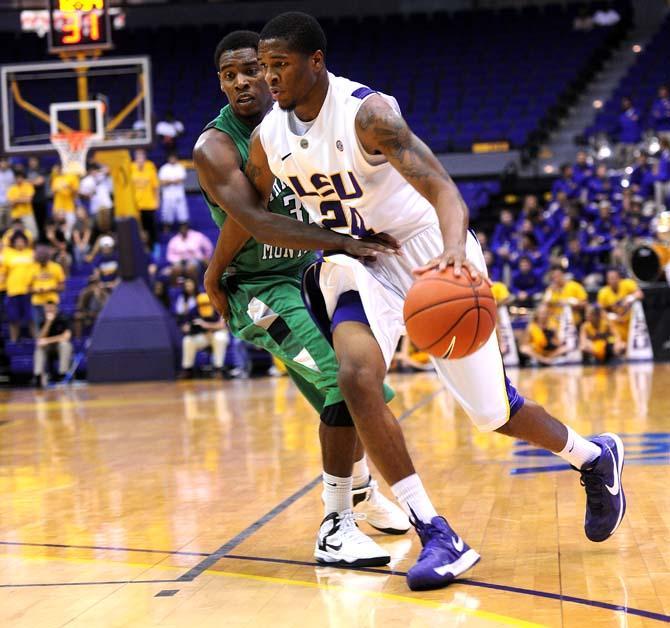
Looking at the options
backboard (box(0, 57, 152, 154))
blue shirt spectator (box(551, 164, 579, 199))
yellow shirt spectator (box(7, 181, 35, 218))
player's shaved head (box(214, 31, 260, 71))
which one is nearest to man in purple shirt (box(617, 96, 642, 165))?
blue shirt spectator (box(551, 164, 579, 199))

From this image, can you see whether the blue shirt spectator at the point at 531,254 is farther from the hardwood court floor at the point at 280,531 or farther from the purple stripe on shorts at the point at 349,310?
the purple stripe on shorts at the point at 349,310

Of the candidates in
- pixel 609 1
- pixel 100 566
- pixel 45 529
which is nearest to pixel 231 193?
pixel 100 566

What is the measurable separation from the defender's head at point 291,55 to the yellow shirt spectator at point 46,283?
42.5 feet

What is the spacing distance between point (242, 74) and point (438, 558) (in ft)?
7.02

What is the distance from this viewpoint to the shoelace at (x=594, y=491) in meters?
4.32

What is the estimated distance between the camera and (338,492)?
4355mm

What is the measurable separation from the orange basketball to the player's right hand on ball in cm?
52

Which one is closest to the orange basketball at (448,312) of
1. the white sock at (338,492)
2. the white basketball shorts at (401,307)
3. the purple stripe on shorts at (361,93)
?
the white basketball shorts at (401,307)

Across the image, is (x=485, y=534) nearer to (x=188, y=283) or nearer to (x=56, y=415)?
(x=56, y=415)

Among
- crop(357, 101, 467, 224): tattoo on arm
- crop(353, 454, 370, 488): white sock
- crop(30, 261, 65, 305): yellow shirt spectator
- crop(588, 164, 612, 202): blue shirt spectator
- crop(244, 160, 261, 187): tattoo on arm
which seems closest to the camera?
crop(357, 101, 467, 224): tattoo on arm

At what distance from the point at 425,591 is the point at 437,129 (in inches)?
787

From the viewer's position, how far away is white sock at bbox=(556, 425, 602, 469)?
14.2 ft

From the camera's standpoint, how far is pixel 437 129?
23156 mm

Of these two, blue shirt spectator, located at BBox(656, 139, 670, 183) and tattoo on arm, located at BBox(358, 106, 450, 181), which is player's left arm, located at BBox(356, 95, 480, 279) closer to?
tattoo on arm, located at BBox(358, 106, 450, 181)
